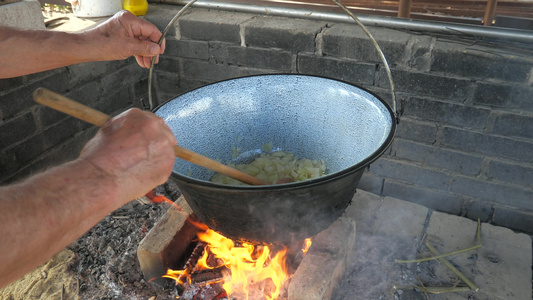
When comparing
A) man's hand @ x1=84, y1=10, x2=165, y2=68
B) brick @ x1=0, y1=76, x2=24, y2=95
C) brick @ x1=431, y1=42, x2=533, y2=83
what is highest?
man's hand @ x1=84, y1=10, x2=165, y2=68

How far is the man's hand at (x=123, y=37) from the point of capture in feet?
5.50

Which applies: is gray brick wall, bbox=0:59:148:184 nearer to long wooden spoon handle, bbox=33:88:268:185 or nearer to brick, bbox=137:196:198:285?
brick, bbox=137:196:198:285

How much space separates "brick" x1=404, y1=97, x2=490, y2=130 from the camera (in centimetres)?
221

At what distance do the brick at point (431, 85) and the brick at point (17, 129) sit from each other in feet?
6.43

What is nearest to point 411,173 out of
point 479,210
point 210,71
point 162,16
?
point 479,210

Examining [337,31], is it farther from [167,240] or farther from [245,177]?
[167,240]

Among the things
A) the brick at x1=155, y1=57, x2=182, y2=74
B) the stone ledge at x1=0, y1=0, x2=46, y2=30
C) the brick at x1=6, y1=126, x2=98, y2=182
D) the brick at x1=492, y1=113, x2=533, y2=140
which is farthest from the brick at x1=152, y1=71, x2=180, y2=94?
the brick at x1=492, y1=113, x2=533, y2=140

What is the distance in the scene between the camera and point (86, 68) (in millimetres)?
2572

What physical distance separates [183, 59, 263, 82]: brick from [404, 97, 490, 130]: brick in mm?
983

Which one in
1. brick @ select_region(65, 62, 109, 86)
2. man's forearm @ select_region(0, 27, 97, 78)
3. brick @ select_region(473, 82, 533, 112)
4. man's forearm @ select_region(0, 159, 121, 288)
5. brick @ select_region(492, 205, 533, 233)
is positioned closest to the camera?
man's forearm @ select_region(0, 159, 121, 288)

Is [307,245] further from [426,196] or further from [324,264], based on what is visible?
[426,196]

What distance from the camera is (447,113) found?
7.47 feet

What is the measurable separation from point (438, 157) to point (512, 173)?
15.0 inches

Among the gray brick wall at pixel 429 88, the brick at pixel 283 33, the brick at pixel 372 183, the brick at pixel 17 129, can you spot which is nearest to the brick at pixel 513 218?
the gray brick wall at pixel 429 88
